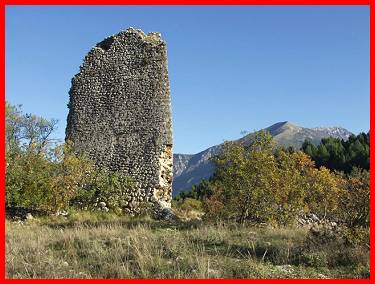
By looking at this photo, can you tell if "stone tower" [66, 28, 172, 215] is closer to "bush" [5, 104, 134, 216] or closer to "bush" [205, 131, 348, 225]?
"bush" [5, 104, 134, 216]

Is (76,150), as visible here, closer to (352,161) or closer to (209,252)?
(209,252)

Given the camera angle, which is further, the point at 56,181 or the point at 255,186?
the point at 56,181

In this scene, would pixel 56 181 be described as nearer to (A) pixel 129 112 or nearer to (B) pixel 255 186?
(A) pixel 129 112

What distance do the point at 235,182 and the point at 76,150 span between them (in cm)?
727

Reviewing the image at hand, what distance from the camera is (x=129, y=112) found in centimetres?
1641

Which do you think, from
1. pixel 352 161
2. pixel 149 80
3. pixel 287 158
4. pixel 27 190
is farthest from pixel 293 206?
pixel 352 161

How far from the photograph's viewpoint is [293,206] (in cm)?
1250

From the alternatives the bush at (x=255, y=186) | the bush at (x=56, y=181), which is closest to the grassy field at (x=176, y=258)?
the bush at (x=255, y=186)

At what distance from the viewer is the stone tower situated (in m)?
16.0

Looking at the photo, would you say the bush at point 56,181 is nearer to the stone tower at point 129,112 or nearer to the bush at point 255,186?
the stone tower at point 129,112

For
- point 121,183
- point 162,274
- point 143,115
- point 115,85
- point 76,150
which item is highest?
point 115,85

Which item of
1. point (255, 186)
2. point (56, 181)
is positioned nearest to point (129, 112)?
point (56, 181)

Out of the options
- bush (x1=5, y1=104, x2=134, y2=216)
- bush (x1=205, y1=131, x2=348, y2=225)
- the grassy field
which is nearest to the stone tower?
bush (x1=5, y1=104, x2=134, y2=216)

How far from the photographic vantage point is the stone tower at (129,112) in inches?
631
